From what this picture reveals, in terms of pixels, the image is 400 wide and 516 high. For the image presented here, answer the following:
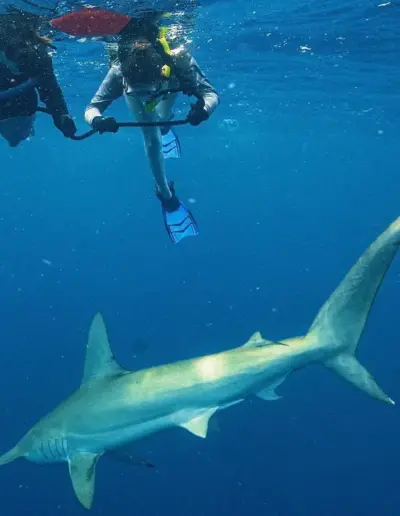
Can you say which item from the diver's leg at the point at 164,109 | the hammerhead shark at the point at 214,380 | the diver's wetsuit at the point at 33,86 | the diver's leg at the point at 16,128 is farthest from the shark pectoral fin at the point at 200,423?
the diver's leg at the point at 164,109

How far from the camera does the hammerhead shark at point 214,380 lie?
5168 millimetres

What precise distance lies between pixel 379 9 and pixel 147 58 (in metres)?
11.6

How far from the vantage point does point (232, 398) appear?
5266mm

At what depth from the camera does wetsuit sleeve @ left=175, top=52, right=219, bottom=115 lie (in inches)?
243

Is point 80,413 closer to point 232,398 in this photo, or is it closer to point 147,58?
point 232,398

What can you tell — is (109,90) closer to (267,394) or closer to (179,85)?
(179,85)

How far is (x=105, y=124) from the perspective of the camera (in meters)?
5.47

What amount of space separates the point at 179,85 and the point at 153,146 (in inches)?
70.3

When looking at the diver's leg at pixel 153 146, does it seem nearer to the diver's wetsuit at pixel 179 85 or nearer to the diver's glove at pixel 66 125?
the diver's wetsuit at pixel 179 85

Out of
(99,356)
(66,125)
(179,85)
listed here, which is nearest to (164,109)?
(179,85)

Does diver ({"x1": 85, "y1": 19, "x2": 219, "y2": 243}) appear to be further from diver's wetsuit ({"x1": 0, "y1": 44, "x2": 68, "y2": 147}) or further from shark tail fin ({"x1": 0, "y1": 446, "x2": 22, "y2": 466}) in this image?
shark tail fin ({"x1": 0, "y1": 446, "x2": 22, "y2": 466})

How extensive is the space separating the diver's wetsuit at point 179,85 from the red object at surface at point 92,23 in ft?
3.57

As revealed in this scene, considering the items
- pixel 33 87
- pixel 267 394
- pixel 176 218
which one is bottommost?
pixel 176 218

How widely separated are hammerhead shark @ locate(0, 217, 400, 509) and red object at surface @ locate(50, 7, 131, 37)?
5.74m
